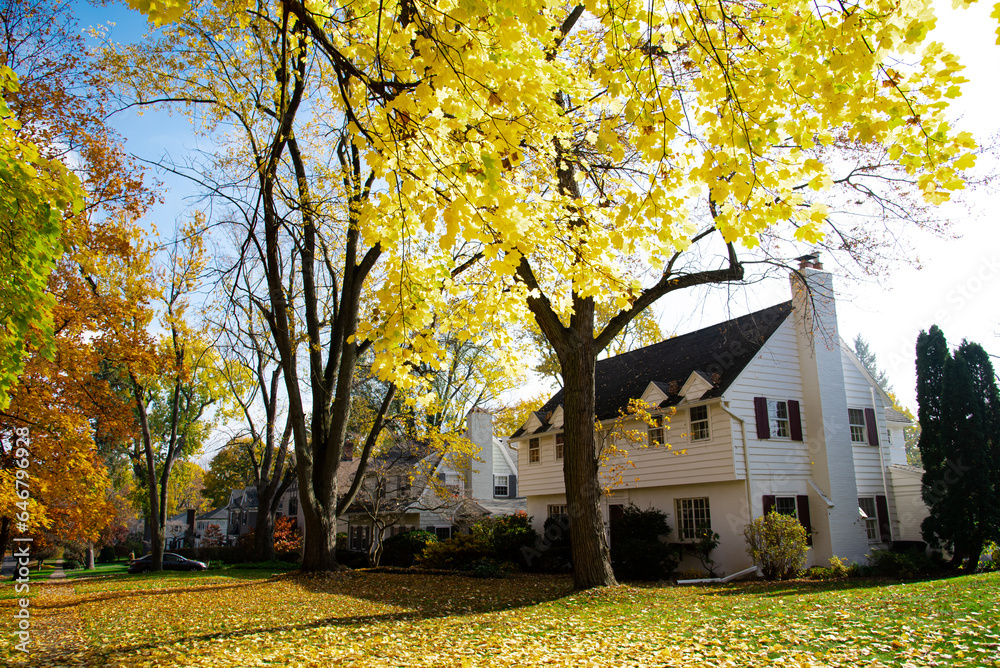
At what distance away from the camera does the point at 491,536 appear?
19141 mm

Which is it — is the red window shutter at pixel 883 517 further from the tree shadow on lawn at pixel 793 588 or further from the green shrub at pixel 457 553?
the green shrub at pixel 457 553

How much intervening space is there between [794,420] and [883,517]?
12.7ft

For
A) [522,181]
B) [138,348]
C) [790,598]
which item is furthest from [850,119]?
[138,348]

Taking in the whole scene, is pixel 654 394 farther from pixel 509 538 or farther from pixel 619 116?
pixel 619 116

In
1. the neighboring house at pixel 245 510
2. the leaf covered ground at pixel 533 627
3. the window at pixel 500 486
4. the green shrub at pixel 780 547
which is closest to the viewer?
the leaf covered ground at pixel 533 627

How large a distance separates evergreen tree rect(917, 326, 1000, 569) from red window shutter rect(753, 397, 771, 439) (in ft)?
13.4

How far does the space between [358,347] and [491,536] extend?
29.3 feet

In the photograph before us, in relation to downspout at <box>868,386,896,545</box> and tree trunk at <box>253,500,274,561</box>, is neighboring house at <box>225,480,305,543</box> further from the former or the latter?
downspout at <box>868,386,896,545</box>

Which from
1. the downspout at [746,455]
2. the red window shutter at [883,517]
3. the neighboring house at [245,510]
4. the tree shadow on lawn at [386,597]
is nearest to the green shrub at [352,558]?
the tree shadow on lawn at [386,597]

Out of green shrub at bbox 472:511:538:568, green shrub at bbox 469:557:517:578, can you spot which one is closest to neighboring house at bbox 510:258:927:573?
green shrub at bbox 472:511:538:568

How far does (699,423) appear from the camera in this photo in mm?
17297

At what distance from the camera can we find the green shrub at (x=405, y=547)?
22.1 meters

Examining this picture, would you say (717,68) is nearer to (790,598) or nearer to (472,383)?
(790,598)

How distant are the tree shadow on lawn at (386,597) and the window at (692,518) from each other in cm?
558
